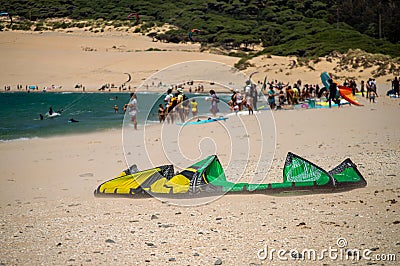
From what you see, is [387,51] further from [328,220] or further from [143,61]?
[328,220]

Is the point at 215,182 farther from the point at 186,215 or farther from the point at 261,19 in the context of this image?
the point at 261,19

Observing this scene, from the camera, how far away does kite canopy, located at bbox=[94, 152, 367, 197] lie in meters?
7.95

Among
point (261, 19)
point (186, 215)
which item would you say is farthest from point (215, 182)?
point (261, 19)

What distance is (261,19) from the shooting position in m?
91.0

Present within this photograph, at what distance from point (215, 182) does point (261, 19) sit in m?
86.0

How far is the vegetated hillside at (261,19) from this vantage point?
60.6m

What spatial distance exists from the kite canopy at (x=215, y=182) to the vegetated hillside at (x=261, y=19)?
45.9 metres

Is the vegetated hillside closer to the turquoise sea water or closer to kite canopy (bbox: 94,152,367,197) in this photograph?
the turquoise sea water

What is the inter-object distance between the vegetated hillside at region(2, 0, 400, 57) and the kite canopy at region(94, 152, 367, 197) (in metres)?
45.9

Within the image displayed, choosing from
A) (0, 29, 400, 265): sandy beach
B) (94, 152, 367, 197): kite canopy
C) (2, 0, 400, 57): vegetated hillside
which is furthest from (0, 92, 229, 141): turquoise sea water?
(2, 0, 400, 57): vegetated hillside

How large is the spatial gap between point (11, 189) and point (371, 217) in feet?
20.5

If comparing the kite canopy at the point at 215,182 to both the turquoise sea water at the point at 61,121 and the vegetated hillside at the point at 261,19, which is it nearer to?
the turquoise sea water at the point at 61,121

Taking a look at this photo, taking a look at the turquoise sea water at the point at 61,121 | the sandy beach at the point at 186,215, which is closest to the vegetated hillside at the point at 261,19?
the turquoise sea water at the point at 61,121

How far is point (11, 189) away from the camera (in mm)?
9414
